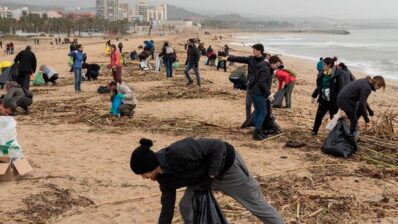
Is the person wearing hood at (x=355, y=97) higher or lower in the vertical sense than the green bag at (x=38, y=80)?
higher

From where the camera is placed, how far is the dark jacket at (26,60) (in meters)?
13.4

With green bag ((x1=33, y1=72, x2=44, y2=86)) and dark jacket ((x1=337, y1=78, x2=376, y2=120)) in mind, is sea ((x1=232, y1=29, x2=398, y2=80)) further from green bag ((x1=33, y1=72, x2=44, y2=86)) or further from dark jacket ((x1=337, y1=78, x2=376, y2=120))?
dark jacket ((x1=337, y1=78, x2=376, y2=120))

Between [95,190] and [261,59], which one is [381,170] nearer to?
[261,59]

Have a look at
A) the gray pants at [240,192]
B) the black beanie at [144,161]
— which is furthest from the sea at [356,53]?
the black beanie at [144,161]

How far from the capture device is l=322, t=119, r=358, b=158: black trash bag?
308 inches

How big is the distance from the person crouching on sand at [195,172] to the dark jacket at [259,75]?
4.67 meters

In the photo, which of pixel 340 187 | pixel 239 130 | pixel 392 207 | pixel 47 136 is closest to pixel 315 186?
pixel 340 187

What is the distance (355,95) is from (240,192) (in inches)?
180

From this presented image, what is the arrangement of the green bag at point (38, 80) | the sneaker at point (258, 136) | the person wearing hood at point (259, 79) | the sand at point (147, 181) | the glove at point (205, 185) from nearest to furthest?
the glove at point (205, 185)
the sand at point (147, 181)
the person wearing hood at point (259, 79)
the sneaker at point (258, 136)
the green bag at point (38, 80)

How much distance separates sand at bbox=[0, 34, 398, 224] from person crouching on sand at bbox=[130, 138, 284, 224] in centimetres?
156

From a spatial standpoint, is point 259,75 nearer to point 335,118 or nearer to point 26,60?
point 335,118

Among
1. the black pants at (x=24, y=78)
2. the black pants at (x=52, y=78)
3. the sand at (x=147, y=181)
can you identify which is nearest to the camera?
the sand at (x=147, y=181)

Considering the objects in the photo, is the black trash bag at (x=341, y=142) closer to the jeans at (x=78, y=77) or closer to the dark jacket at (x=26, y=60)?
the dark jacket at (x=26, y=60)

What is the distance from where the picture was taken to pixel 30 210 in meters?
5.56
